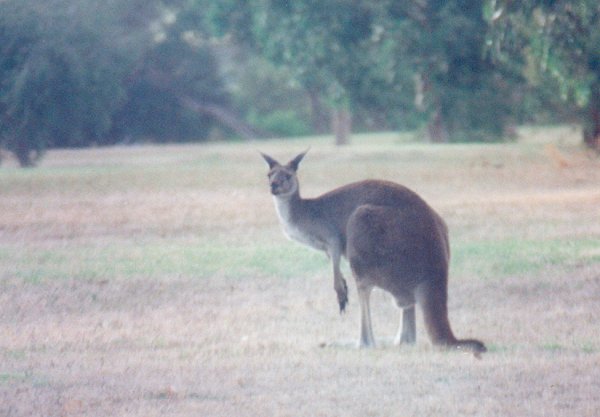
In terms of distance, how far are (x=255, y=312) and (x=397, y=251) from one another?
2.80 m

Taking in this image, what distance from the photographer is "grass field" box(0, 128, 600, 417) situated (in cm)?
772

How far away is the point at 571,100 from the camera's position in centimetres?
3288

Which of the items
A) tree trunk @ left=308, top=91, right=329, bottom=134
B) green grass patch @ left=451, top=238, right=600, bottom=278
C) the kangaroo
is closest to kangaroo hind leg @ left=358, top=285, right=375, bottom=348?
the kangaroo

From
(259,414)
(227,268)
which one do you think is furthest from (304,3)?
(259,414)

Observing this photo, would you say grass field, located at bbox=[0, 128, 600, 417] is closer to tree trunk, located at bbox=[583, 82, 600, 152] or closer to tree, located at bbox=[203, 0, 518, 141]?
tree, located at bbox=[203, 0, 518, 141]

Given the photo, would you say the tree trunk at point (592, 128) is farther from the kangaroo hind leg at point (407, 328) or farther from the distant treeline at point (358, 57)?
the kangaroo hind leg at point (407, 328)

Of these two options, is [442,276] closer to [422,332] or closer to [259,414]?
[422,332]

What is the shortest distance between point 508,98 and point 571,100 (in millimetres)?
2118

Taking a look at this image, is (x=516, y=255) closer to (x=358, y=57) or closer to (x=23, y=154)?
(x=358, y=57)

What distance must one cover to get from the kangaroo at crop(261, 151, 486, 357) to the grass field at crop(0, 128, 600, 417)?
0.23 metres

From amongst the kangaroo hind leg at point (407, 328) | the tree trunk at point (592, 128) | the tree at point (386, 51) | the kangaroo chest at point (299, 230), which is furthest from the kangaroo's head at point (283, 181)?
the tree trunk at point (592, 128)

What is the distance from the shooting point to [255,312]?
38.6 ft

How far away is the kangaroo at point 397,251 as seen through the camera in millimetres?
9102

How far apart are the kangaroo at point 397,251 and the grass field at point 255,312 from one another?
234 millimetres
